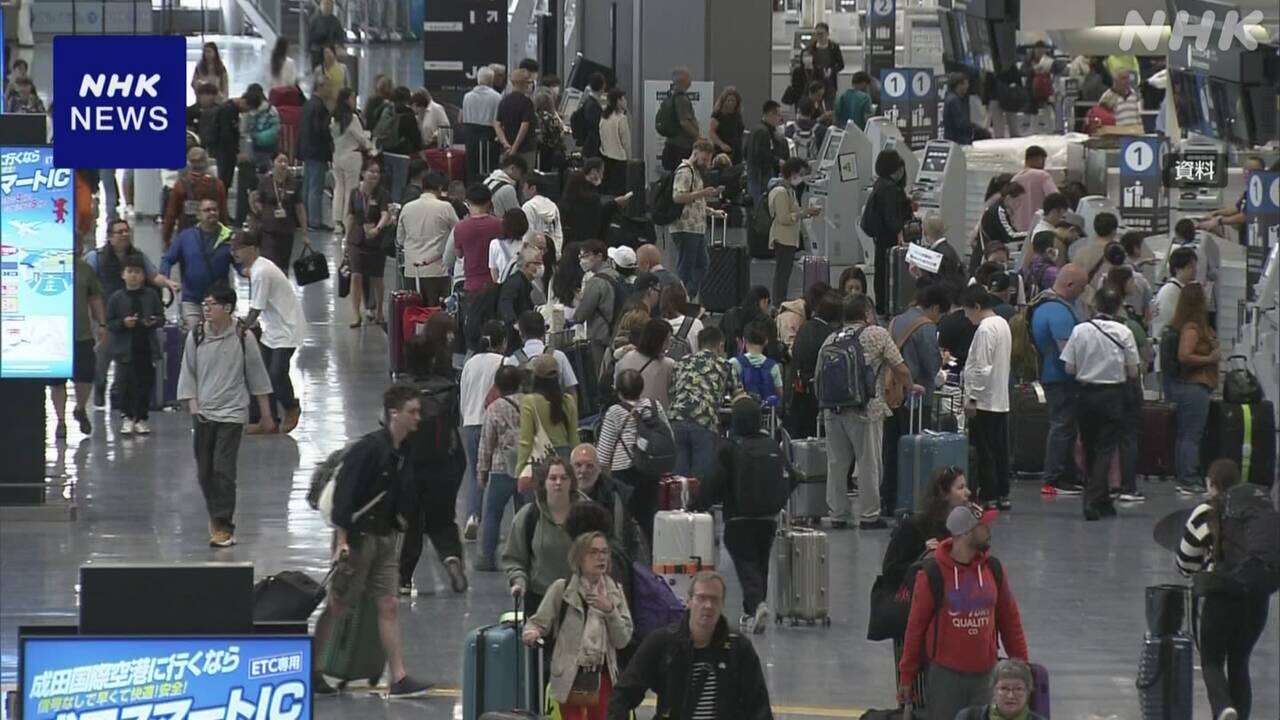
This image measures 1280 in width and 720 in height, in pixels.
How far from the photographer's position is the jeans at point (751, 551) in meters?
12.6

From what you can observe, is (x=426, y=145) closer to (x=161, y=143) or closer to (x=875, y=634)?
(x=161, y=143)

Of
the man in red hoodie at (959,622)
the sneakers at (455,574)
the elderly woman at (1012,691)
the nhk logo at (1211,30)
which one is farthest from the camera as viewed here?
the nhk logo at (1211,30)

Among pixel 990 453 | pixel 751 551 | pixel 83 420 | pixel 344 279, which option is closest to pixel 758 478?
pixel 751 551

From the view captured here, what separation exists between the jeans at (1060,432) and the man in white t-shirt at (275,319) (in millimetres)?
5621

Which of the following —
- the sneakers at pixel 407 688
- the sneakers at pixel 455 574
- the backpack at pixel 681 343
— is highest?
the backpack at pixel 681 343

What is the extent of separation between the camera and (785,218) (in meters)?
22.1

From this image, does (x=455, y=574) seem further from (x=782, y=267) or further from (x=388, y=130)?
(x=388, y=130)

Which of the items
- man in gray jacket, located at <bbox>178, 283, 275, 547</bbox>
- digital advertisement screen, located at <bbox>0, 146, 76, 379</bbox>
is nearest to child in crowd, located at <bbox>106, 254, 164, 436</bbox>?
digital advertisement screen, located at <bbox>0, 146, 76, 379</bbox>

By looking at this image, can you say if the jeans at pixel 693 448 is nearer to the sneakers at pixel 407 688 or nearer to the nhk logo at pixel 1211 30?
the sneakers at pixel 407 688

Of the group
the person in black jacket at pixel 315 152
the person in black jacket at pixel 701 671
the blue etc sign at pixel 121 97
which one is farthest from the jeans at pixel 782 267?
the person in black jacket at pixel 701 671

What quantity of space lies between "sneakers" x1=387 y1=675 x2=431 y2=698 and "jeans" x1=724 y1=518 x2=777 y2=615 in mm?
1988

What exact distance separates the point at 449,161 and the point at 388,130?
3.10 ft

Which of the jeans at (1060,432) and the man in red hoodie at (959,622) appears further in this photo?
the jeans at (1060,432)

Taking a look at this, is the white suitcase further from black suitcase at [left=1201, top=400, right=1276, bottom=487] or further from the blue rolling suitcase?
black suitcase at [left=1201, top=400, right=1276, bottom=487]
